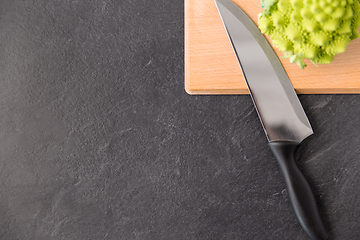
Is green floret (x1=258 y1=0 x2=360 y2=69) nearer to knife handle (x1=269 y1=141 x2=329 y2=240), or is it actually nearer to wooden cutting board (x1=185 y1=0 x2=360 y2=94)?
wooden cutting board (x1=185 y1=0 x2=360 y2=94)

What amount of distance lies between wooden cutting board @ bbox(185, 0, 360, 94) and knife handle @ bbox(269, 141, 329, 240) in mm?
165

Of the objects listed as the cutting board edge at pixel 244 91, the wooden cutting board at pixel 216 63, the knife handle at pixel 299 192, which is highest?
the wooden cutting board at pixel 216 63

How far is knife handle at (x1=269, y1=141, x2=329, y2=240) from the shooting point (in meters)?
0.69

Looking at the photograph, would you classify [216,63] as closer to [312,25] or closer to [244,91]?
[244,91]

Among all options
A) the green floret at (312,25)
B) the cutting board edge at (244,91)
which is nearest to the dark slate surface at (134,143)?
the cutting board edge at (244,91)

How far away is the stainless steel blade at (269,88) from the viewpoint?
28.5 inches

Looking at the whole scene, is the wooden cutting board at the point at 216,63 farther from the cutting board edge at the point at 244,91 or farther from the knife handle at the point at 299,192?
the knife handle at the point at 299,192

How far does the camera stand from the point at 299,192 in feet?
2.29

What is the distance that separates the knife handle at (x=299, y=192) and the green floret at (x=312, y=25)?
0.23m

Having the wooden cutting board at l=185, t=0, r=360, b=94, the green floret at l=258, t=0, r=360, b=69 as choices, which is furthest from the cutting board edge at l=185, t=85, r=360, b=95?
the green floret at l=258, t=0, r=360, b=69

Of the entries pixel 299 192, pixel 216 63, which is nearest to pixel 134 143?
pixel 216 63

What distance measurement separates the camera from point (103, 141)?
2.70 ft

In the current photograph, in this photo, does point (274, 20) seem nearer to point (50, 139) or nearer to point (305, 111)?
point (305, 111)

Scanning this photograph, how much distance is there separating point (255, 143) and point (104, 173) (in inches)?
17.4
